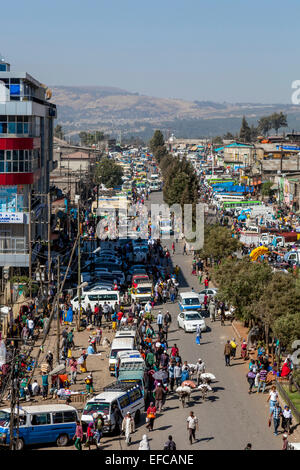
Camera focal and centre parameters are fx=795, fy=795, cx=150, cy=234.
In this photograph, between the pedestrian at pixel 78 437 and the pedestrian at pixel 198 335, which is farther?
the pedestrian at pixel 198 335

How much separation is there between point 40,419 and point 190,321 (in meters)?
13.8

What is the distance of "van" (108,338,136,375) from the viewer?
2681 centimetres

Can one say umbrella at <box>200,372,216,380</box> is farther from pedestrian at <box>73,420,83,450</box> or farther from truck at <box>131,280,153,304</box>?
truck at <box>131,280,153,304</box>

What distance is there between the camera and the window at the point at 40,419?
1998 cm

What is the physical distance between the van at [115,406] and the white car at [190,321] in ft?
33.8

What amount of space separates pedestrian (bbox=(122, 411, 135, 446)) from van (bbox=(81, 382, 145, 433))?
18.6 inches

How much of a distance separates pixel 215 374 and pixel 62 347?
245 inches

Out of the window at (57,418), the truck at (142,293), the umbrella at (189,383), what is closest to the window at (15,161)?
the truck at (142,293)

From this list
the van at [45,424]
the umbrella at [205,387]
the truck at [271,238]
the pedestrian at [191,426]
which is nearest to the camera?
the van at [45,424]

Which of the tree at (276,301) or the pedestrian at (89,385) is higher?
the tree at (276,301)

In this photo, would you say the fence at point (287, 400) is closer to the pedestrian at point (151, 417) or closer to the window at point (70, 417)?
the pedestrian at point (151, 417)

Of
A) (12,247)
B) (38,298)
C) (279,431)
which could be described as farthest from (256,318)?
(12,247)

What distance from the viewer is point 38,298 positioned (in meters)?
36.9

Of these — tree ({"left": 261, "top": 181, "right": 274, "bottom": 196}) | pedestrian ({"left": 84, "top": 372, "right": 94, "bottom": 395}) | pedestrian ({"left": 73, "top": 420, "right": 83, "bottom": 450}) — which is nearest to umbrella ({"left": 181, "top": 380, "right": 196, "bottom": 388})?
pedestrian ({"left": 84, "top": 372, "right": 94, "bottom": 395})
